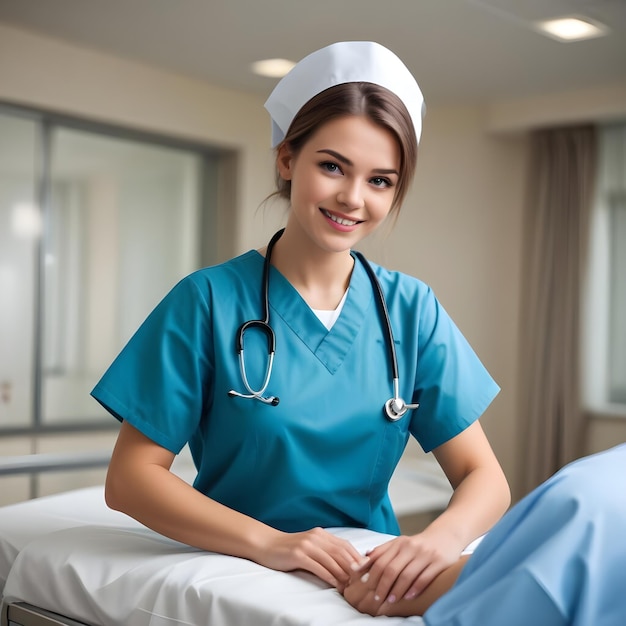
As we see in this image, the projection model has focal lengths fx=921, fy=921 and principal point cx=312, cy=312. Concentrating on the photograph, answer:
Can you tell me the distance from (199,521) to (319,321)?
0.36m

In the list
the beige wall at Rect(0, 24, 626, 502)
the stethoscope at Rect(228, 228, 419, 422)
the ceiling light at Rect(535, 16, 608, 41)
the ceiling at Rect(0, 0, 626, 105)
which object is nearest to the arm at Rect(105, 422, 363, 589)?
the stethoscope at Rect(228, 228, 419, 422)

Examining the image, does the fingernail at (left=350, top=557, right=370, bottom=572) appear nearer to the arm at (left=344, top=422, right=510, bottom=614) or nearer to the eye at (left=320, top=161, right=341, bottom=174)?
the arm at (left=344, top=422, right=510, bottom=614)

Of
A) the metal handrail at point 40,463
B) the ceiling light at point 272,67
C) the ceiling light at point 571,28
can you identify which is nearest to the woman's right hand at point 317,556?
the metal handrail at point 40,463

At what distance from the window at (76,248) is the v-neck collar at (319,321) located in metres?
2.92

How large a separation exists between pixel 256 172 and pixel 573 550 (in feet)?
13.4

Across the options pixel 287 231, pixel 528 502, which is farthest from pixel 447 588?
pixel 287 231

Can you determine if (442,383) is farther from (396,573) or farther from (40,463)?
(40,463)

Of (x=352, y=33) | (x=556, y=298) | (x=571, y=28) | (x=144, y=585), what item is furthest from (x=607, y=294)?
(x=144, y=585)

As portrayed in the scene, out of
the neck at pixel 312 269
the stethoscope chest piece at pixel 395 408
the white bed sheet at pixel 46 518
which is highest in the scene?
the neck at pixel 312 269

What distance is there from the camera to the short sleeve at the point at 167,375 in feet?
4.25

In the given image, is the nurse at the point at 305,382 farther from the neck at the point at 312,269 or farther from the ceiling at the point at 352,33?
the ceiling at the point at 352,33

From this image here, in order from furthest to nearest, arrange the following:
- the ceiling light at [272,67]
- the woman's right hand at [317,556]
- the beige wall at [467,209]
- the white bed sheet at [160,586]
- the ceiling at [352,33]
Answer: the beige wall at [467,209]
the ceiling light at [272,67]
the ceiling at [352,33]
the woman's right hand at [317,556]
the white bed sheet at [160,586]

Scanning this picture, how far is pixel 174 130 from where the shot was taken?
4.49 metres

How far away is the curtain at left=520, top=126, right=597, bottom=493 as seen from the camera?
191 inches
